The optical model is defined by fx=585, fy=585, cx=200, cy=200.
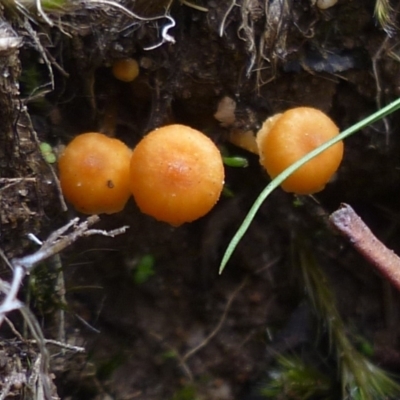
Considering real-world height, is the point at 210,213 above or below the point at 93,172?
below

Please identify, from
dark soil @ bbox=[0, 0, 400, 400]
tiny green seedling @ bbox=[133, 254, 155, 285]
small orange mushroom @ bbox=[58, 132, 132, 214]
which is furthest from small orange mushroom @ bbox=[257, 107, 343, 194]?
tiny green seedling @ bbox=[133, 254, 155, 285]

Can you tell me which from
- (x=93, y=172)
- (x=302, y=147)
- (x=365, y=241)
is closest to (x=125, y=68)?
(x=93, y=172)

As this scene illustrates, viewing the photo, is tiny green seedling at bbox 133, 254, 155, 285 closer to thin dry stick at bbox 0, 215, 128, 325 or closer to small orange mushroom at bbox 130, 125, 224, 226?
small orange mushroom at bbox 130, 125, 224, 226

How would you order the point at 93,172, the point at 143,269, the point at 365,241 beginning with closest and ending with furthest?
1. the point at 365,241
2. the point at 93,172
3. the point at 143,269

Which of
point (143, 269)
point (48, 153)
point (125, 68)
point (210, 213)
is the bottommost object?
point (143, 269)

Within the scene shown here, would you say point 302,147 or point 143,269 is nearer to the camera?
point 302,147

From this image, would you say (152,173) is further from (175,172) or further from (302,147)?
(302,147)

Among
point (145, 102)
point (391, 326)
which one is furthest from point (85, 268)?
point (391, 326)

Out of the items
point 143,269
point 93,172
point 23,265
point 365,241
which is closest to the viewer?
point 23,265
